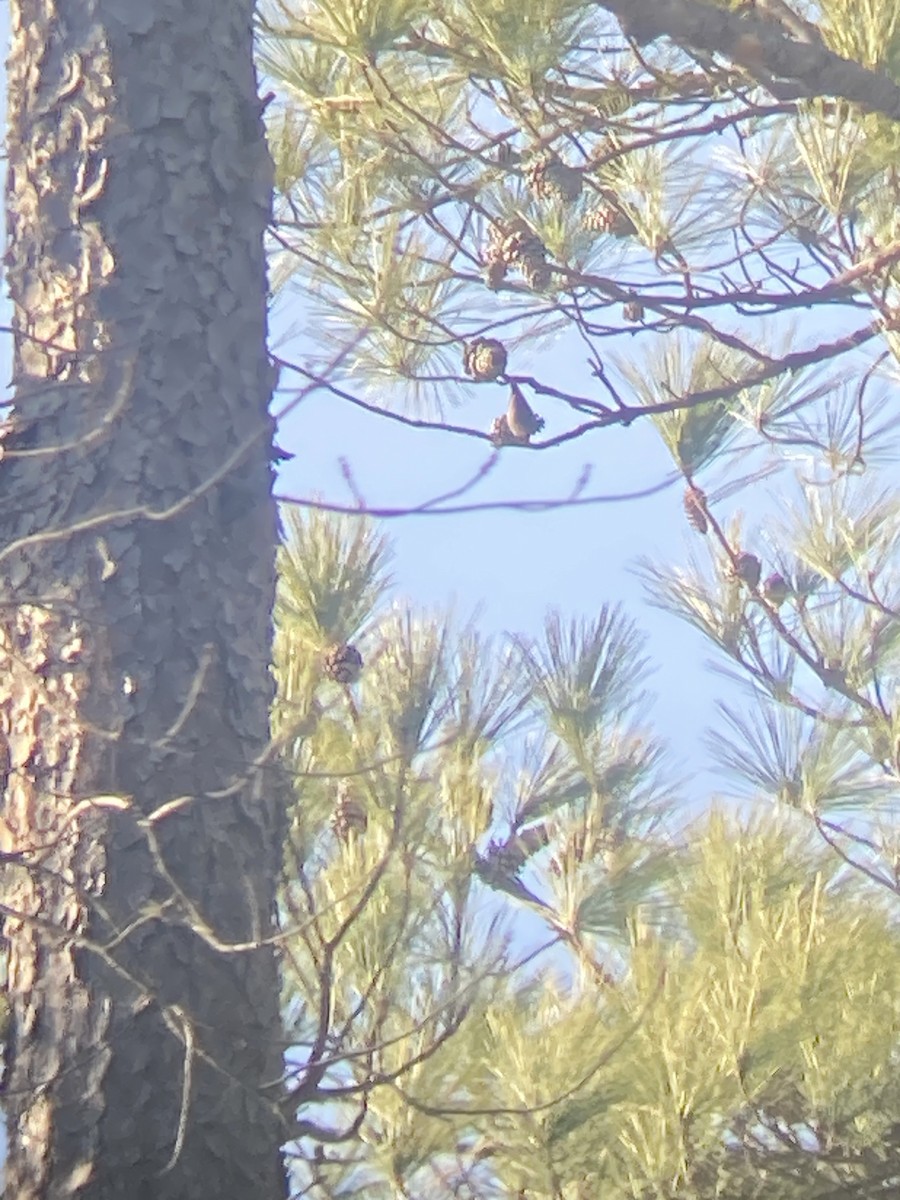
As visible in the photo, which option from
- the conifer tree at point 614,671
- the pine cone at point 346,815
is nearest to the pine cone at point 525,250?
the conifer tree at point 614,671

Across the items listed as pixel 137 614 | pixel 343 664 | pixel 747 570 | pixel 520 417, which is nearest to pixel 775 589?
pixel 747 570

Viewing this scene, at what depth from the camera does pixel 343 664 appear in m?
1.14

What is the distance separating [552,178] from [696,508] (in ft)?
1.20

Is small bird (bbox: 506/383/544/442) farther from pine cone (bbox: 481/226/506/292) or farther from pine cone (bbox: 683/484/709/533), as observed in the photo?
pine cone (bbox: 683/484/709/533)

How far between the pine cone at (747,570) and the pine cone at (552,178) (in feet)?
1.27

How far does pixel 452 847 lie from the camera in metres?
1.13

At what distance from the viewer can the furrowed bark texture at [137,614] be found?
2.43 ft

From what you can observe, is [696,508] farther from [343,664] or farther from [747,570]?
[343,664]

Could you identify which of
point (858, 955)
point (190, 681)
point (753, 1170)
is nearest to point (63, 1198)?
point (190, 681)

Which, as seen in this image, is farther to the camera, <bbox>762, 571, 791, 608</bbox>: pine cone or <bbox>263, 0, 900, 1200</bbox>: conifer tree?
<bbox>762, 571, 791, 608</bbox>: pine cone

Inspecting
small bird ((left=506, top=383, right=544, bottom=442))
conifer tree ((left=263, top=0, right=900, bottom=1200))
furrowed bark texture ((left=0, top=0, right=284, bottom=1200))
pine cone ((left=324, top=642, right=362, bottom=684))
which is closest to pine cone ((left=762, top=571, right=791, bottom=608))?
conifer tree ((left=263, top=0, right=900, bottom=1200))

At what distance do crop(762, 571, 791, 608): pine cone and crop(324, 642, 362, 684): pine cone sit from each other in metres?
0.46

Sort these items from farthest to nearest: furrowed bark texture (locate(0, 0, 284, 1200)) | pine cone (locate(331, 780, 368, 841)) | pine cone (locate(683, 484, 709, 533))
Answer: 1. pine cone (locate(683, 484, 709, 533))
2. pine cone (locate(331, 780, 368, 841))
3. furrowed bark texture (locate(0, 0, 284, 1200))

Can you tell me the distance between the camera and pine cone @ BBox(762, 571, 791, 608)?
1.46 meters
